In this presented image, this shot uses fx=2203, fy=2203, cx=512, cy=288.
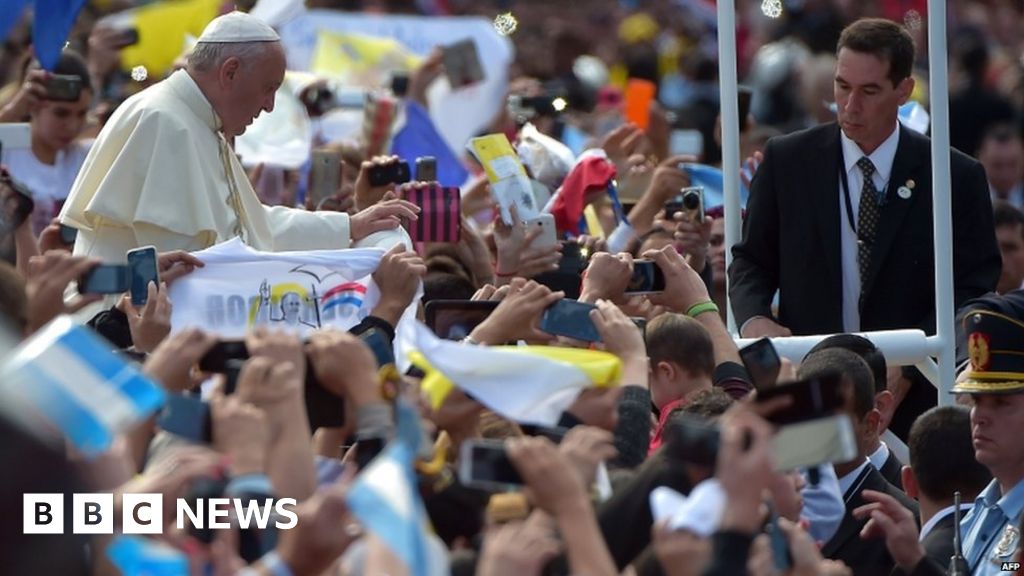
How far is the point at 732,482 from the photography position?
151 inches

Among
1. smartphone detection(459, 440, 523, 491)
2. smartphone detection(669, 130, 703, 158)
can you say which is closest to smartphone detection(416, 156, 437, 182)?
smartphone detection(669, 130, 703, 158)

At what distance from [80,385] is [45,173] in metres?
6.08

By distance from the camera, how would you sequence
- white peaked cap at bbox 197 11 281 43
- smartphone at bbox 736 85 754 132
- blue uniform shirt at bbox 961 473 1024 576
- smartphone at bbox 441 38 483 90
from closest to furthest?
1. blue uniform shirt at bbox 961 473 1024 576
2. white peaked cap at bbox 197 11 281 43
3. smartphone at bbox 736 85 754 132
4. smartphone at bbox 441 38 483 90

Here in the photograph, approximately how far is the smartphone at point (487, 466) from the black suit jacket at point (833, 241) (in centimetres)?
364

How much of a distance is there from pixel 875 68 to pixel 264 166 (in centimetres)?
361

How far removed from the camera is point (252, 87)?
286 inches

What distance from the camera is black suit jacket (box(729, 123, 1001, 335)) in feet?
25.2

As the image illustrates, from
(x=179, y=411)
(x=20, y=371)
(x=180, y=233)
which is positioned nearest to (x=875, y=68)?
(x=180, y=233)

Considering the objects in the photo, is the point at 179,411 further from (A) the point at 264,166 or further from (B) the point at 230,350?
(A) the point at 264,166

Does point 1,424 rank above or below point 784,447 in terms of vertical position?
above

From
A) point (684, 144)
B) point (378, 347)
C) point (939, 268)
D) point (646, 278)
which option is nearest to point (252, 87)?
point (646, 278)

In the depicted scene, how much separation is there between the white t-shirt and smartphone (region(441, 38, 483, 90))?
9.29 ft

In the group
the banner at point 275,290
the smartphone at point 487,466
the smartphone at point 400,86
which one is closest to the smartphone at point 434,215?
the banner at point 275,290

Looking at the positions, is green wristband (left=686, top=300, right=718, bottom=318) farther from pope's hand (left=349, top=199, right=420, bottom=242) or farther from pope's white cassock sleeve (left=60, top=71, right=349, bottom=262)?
pope's white cassock sleeve (left=60, top=71, right=349, bottom=262)
